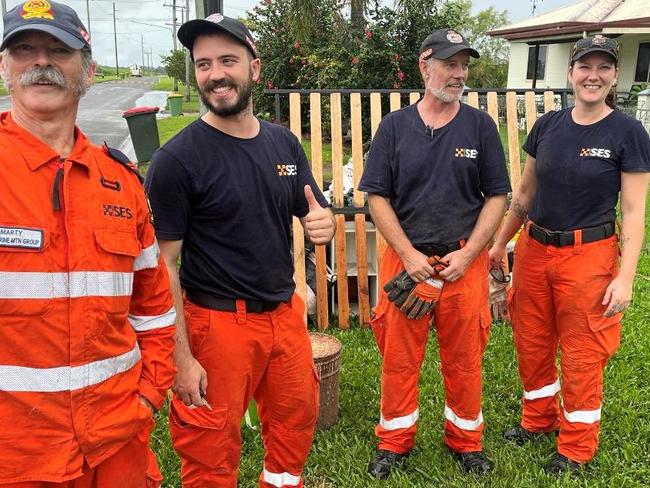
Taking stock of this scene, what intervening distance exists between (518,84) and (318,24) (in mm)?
15412

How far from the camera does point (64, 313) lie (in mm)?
1727

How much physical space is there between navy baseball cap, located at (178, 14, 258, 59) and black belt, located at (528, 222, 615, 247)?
1.94 metres

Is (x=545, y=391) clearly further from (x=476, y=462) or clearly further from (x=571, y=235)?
(x=571, y=235)

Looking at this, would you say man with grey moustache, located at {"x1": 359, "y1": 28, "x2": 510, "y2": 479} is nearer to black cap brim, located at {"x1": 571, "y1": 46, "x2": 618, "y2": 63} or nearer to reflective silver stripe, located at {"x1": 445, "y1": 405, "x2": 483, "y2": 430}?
reflective silver stripe, located at {"x1": 445, "y1": 405, "x2": 483, "y2": 430}

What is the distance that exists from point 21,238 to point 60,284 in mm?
168

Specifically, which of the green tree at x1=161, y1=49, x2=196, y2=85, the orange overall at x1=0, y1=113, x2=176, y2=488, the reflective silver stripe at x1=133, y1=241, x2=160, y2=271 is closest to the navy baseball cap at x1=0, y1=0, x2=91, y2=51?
the orange overall at x1=0, y1=113, x2=176, y2=488

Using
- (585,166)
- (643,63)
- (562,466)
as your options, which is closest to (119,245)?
(585,166)

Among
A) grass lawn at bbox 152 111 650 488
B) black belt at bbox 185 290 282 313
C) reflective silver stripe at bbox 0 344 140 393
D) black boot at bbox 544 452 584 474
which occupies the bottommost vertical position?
grass lawn at bbox 152 111 650 488

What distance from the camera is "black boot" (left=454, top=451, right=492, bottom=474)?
132 inches

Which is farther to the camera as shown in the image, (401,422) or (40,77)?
(401,422)

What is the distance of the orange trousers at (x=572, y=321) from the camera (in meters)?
3.22

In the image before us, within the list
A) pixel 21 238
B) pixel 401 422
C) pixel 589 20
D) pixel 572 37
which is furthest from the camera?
pixel 572 37

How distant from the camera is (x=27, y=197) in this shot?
1.69 metres

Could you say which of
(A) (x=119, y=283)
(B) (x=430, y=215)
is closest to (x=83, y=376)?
(A) (x=119, y=283)
